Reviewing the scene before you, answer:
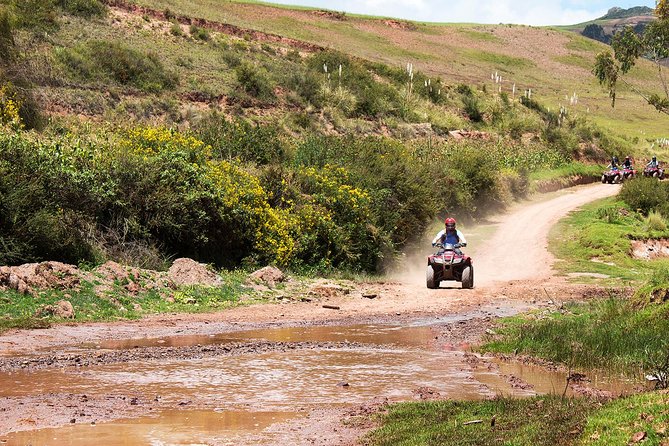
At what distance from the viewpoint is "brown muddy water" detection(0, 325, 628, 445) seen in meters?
9.52

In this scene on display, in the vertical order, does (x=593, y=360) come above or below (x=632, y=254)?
above

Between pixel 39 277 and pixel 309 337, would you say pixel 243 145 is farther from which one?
pixel 309 337

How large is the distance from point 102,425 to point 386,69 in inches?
2729

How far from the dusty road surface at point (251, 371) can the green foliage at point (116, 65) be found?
98.3 feet

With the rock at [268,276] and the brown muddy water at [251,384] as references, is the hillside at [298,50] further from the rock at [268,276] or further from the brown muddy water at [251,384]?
the brown muddy water at [251,384]

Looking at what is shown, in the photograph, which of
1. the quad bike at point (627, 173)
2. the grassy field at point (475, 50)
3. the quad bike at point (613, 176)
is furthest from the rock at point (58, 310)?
the grassy field at point (475, 50)

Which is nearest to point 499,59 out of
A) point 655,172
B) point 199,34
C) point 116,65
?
point 199,34

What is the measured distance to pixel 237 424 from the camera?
10.1 metres

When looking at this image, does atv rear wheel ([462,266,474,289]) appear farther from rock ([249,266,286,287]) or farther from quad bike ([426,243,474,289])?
rock ([249,266,286,287])

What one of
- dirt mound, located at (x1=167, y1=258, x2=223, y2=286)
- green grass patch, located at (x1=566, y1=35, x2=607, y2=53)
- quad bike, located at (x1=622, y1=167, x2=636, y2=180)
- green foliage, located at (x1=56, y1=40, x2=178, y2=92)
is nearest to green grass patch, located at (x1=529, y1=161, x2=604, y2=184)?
quad bike, located at (x1=622, y1=167, x2=636, y2=180)

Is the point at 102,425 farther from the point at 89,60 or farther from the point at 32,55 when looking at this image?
the point at 89,60

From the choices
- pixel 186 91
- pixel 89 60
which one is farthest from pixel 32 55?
pixel 186 91

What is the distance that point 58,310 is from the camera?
16.9 meters

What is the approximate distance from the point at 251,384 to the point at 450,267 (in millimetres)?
12380
